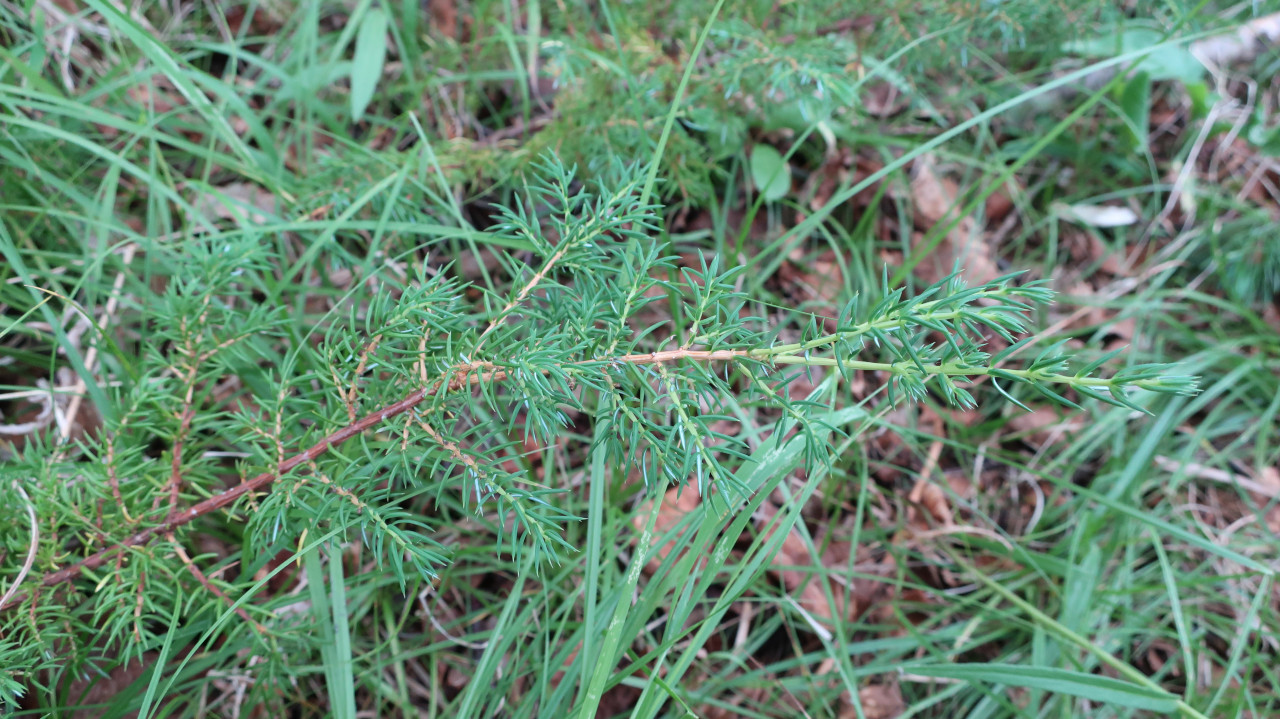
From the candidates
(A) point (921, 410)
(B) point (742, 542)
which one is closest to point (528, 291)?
(B) point (742, 542)

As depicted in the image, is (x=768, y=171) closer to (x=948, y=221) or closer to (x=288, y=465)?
(x=948, y=221)

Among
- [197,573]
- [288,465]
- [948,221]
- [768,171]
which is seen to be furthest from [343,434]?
[948,221]

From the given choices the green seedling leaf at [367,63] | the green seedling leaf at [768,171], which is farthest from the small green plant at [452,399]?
the green seedling leaf at [768,171]

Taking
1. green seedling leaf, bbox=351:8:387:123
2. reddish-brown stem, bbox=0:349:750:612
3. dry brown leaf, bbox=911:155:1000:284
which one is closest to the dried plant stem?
reddish-brown stem, bbox=0:349:750:612

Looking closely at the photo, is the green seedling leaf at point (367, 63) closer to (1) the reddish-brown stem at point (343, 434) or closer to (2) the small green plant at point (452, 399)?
(2) the small green plant at point (452, 399)

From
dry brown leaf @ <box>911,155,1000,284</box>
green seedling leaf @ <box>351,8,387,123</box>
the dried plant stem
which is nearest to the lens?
the dried plant stem

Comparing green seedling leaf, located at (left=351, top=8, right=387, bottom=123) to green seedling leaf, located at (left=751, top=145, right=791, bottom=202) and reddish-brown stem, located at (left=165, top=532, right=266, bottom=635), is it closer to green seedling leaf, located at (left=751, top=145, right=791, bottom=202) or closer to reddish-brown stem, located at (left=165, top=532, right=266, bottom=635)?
green seedling leaf, located at (left=751, top=145, right=791, bottom=202)
